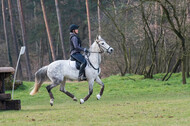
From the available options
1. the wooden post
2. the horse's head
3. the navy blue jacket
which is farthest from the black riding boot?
the wooden post

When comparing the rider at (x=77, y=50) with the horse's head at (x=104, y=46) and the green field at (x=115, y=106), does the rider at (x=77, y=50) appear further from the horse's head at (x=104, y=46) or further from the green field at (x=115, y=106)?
the green field at (x=115, y=106)

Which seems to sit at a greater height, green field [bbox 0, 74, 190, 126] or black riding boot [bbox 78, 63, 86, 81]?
black riding boot [bbox 78, 63, 86, 81]

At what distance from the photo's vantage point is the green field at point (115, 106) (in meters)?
8.96

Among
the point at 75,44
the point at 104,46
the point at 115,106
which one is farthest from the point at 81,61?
the point at 115,106

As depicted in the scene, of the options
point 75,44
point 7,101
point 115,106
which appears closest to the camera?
point 115,106

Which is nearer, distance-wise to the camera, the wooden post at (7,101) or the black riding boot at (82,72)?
the wooden post at (7,101)

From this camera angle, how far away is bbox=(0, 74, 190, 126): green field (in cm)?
896

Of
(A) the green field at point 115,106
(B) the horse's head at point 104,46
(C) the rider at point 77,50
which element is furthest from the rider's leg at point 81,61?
(A) the green field at point 115,106

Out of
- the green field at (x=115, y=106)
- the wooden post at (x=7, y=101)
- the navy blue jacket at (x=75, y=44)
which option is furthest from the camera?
the navy blue jacket at (x=75, y=44)

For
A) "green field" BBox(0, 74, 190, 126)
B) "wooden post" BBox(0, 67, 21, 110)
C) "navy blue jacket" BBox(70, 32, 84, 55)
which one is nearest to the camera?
"green field" BBox(0, 74, 190, 126)

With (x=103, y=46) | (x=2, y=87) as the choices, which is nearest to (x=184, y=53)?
(x=103, y=46)

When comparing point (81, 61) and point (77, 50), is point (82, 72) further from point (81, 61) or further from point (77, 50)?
point (77, 50)

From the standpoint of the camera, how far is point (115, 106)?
13.1 m

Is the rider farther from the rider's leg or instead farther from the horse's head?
the horse's head
